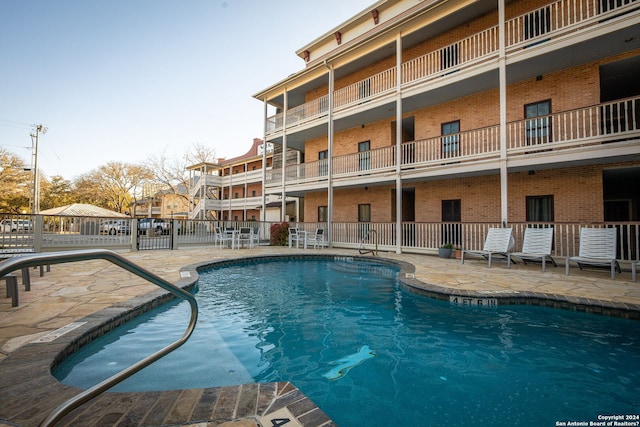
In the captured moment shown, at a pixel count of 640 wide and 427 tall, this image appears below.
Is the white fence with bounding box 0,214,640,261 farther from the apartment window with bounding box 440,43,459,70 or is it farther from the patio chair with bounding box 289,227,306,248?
the apartment window with bounding box 440,43,459,70

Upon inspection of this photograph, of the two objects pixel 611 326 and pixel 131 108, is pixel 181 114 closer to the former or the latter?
pixel 131 108

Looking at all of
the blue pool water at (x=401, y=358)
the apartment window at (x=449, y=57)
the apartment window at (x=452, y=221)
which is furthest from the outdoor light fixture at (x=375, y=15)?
the blue pool water at (x=401, y=358)

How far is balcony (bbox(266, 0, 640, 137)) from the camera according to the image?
7879 millimetres

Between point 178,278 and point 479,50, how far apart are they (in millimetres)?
12191

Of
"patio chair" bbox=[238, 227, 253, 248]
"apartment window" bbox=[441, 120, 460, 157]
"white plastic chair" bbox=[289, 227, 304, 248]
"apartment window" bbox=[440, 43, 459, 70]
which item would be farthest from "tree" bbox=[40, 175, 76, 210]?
"apartment window" bbox=[440, 43, 459, 70]

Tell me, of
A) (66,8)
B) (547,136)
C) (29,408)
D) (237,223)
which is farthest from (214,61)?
(29,408)

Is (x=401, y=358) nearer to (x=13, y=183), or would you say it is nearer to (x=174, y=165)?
(x=174, y=165)

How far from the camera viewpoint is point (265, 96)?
16.2 meters

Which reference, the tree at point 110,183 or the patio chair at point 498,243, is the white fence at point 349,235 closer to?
the patio chair at point 498,243

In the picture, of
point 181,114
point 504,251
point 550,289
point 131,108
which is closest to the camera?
point 550,289

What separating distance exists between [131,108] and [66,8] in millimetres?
12772

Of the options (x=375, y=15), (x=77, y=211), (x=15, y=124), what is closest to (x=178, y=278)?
(x=77, y=211)

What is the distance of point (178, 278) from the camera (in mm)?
5793

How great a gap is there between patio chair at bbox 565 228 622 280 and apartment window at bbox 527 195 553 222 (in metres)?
3.11
